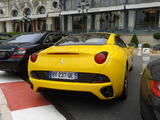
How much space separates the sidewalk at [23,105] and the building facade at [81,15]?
21657mm

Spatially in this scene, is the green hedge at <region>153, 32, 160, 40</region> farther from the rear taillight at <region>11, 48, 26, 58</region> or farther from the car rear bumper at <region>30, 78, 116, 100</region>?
the car rear bumper at <region>30, 78, 116, 100</region>

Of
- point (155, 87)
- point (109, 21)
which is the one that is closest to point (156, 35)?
point (109, 21)

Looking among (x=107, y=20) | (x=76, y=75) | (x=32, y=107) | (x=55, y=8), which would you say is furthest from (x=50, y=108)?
(x=55, y=8)

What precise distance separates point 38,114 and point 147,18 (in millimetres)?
26381

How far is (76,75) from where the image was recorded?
337 centimetres

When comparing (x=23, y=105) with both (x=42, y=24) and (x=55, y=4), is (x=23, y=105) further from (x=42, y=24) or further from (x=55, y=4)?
(x=42, y=24)

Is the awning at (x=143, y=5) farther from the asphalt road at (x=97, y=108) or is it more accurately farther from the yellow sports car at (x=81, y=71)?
the yellow sports car at (x=81, y=71)

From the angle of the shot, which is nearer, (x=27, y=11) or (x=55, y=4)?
(x=55, y=4)

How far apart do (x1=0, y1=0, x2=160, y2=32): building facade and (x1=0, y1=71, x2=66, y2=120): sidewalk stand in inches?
853

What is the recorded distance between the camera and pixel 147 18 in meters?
27.0

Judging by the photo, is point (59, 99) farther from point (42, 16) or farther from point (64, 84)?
point (42, 16)

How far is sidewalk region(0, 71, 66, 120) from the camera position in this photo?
11.1ft

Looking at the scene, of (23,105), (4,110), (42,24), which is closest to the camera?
(4,110)

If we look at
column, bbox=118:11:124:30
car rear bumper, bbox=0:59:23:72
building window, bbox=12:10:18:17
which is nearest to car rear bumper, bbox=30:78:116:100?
car rear bumper, bbox=0:59:23:72
